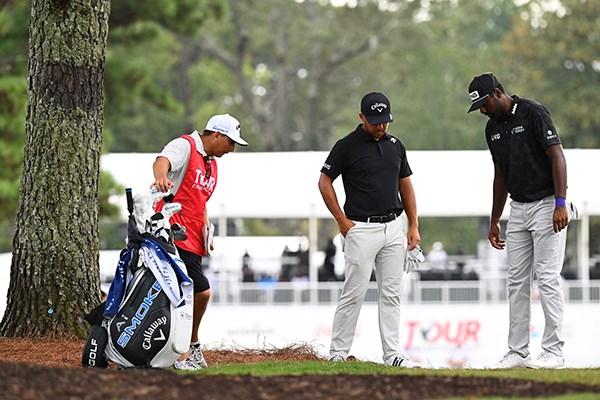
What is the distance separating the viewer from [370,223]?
29.7ft

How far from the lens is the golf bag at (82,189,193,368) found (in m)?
7.83

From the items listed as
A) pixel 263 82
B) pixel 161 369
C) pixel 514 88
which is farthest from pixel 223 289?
pixel 263 82

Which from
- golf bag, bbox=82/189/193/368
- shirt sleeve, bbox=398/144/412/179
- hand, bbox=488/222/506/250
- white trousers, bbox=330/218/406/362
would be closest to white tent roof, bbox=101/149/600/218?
hand, bbox=488/222/506/250

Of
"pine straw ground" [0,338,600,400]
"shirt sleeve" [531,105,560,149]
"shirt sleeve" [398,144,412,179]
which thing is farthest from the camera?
"shirt sleeve" [398,144,412,179]

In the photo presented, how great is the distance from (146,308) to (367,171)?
2.04m

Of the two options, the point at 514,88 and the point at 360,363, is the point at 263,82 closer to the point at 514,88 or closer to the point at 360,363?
the point at 514,88

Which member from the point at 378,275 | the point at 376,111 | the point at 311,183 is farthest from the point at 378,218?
the point at 311,183

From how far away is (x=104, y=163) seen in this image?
888 inches

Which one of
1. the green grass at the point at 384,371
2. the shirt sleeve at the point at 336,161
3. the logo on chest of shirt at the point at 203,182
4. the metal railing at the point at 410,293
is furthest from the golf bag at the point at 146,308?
the metal railing at the point at 410,293

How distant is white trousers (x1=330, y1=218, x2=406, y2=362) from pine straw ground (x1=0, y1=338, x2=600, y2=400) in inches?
78.5

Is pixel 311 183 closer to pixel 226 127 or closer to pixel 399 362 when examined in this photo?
pixel 399 362

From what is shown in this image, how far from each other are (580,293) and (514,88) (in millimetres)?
25222

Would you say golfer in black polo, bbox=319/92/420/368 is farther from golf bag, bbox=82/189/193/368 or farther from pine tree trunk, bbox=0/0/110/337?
pine tree trunk, bbox=0/0/110/337

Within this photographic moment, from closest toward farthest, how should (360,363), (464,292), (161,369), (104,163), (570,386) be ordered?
(570,386)
(161,369)
(360,363)
(464,292)
(104,163)
